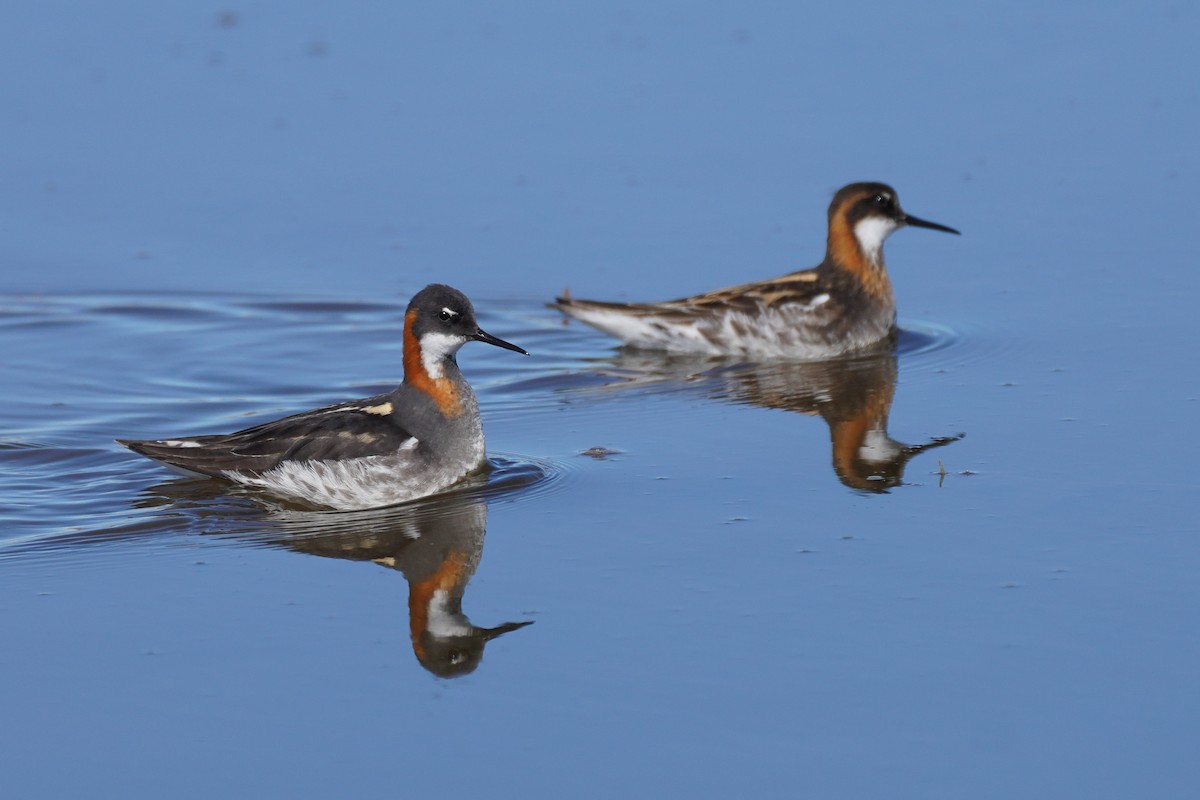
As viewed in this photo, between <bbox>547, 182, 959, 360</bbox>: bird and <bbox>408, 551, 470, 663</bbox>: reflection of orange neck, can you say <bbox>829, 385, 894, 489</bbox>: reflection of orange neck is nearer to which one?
<bbox>547, 182, 959, 360</bbox>: bird

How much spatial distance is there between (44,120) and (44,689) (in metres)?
11.0

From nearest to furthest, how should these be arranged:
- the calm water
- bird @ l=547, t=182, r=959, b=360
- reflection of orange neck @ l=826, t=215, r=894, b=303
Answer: the calm water < bird @ l=547, t=182, r=959, b=360 < reflection of orange neck @ l=826, t=215, r=894, b=303

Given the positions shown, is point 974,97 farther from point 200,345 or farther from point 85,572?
point 85,572

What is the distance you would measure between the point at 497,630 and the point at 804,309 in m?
6.29

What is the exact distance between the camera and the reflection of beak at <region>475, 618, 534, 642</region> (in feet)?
26.7

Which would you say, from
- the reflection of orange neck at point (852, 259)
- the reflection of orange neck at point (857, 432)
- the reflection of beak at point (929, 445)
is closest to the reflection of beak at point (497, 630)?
the reflection of orange neck at point (857, 432)

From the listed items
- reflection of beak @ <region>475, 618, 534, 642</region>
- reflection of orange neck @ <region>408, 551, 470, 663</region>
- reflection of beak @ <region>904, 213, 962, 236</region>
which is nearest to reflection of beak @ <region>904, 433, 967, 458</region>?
reflection of orange neck @ <region>408, 551, 470, 663</region>

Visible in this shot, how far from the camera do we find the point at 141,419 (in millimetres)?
11953

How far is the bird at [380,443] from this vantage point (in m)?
10.4

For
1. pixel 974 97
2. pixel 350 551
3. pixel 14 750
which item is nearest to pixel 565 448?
pixel 350 551

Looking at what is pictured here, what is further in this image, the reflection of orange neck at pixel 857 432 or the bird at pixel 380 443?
the reflection of orange neck at pixel 857 432

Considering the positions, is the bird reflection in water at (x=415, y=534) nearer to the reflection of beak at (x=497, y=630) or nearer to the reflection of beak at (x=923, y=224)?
the reflection of beak at (x=497, y=630)

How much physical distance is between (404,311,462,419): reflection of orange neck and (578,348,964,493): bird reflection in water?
2380mm

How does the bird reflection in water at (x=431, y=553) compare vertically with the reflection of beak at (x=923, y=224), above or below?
below
